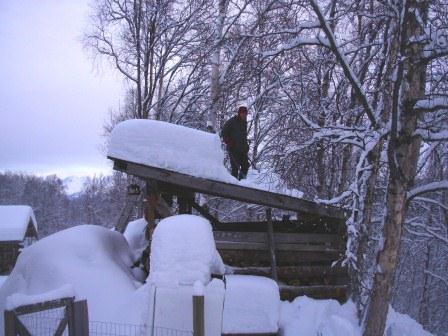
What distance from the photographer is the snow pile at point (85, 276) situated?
635cm

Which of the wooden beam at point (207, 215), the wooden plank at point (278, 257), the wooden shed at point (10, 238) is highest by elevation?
the wooden beam at point (207, 215)

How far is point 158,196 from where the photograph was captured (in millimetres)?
Answer: 8352

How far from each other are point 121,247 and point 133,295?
2552mm

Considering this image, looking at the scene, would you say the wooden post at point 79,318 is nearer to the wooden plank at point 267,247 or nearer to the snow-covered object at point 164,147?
the snow-covered object at point 164,147

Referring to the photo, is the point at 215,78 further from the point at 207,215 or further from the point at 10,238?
the point at 10,238

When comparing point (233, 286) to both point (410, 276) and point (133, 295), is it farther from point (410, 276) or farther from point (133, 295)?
point (410, 276)

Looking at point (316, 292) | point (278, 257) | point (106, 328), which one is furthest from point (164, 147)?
point (316, 292)

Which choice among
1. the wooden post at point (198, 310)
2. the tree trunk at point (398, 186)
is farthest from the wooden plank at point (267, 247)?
the wooden post at point (198, 310)

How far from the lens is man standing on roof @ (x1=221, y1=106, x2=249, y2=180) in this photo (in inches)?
387

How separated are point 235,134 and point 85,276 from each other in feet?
14.9

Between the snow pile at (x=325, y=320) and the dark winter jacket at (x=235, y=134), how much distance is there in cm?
338

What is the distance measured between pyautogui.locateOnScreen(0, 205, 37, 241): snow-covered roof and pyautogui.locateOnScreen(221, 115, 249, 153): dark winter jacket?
25.6 meters

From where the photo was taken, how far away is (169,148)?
7723mm

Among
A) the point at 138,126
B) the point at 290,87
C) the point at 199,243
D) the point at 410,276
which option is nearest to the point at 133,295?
the point at 199,243
